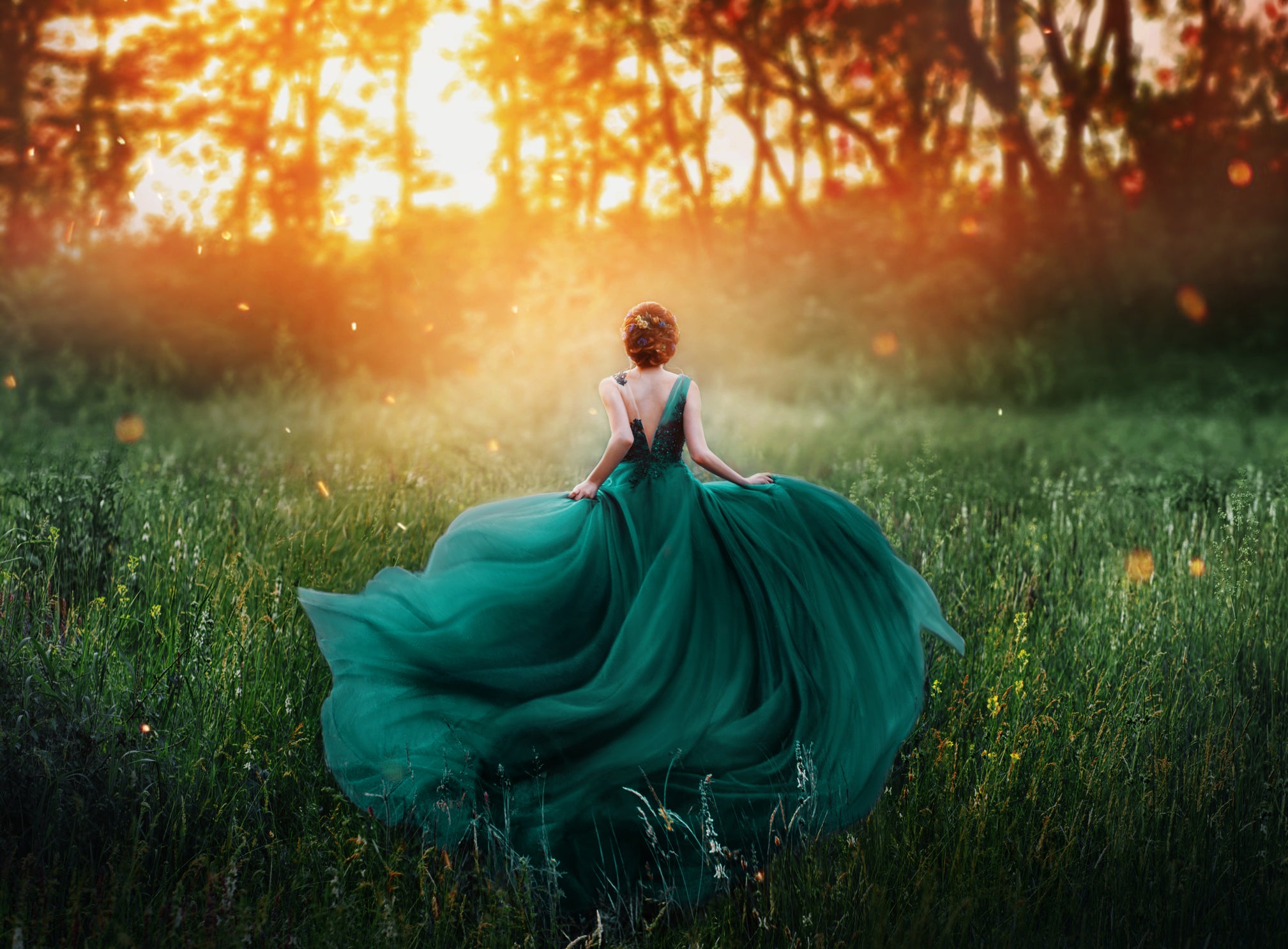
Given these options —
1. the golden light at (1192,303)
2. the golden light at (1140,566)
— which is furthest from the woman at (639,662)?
the golden light at (1192,303)

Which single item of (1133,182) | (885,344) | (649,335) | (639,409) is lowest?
(639,409)

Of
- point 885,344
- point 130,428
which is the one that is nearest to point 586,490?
point 130,428

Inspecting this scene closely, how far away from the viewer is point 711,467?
4.10 meters

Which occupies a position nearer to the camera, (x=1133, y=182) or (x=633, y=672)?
(x=633, y=672)

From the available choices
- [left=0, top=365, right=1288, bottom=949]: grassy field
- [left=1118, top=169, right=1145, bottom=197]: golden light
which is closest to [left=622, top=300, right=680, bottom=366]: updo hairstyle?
[left=0, top=365, right=1288, bottom=949]: grassy field

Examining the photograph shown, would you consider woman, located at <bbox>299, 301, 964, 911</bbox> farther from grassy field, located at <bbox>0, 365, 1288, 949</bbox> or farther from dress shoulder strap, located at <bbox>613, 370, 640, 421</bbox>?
grassy field, located at <bbox>0, 365, 1288, 949</bbox>

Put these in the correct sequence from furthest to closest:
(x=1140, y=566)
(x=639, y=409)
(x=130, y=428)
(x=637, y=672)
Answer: (x=130, y=428)
(x=1140, y=566)
(x=639, y=409)
(x=637, y=672)

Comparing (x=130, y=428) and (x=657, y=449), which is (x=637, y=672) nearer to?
(x=657, y=449)

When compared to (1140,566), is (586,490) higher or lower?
higher

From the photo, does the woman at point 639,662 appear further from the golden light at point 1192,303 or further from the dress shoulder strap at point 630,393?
the golden light at point 1192,303

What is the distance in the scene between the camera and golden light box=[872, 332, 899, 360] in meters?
18.3

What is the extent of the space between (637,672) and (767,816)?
0.65m

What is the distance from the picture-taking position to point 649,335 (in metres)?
4.22

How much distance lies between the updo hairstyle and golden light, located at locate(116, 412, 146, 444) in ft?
31.5
